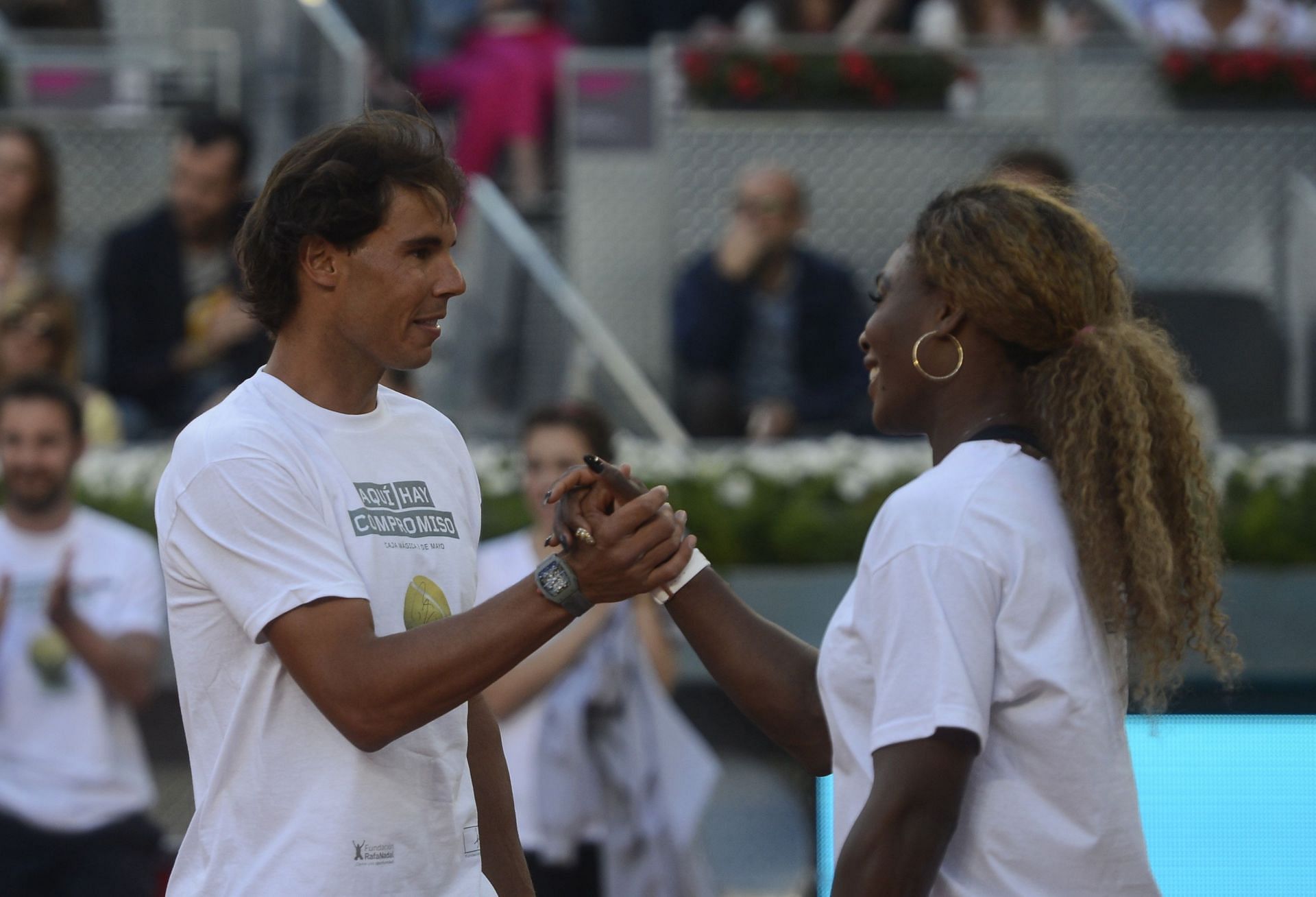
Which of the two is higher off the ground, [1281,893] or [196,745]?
[196,745]

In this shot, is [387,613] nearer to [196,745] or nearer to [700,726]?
[196,745]

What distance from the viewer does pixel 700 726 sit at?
6758 millimetres

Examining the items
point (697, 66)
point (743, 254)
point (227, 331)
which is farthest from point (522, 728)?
point (697, 66)

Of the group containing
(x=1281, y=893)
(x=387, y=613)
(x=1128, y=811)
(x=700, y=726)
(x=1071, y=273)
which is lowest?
(x=700, y=726)

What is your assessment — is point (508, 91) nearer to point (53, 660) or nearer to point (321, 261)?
point (53, 660)

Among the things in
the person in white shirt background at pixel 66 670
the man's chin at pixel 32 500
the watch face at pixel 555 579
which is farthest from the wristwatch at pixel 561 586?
the man's chin at pixel 32 500

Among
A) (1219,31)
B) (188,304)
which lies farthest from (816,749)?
(1219,31)

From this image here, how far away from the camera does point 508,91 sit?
10.5 meters

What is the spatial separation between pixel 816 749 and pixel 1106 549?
0.70 metres

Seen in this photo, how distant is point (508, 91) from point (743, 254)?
2791mm

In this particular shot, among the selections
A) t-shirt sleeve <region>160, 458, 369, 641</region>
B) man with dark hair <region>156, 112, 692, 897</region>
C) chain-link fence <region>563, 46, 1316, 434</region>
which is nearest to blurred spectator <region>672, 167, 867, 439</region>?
chain-link fence <region>563, 46, 1316, 434</region>

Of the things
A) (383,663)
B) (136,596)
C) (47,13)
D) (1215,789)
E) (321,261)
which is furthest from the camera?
(47,13)

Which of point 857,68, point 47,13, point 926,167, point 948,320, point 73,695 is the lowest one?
point 73,695

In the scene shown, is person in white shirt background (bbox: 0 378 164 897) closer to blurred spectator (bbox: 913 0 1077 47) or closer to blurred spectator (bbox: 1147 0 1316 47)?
blurred spectator (bbox: 913 0 1077 47)
